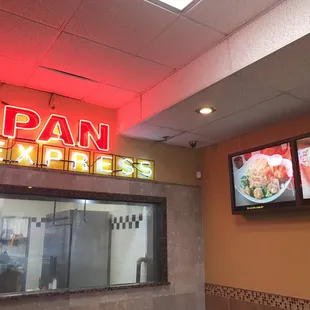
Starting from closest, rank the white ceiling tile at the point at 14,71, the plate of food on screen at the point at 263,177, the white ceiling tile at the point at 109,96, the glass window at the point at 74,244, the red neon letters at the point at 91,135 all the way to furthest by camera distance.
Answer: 1. the white ceiling tile at the point at 14,71
2. the plate of food on screen at the point at 263,177
3. the glass window at the point at 74,244
4. the white ceiling tile at the point at 109,96
5. the red neon letters at the point at 91,135

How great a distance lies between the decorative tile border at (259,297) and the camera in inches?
126

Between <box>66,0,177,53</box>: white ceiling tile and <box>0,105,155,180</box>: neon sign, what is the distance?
3.93ft

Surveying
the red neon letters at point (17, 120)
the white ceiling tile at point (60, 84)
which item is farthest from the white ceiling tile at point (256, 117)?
the red neon letters at point (17, 120)

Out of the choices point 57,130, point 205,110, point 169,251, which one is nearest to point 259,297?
point 169,251

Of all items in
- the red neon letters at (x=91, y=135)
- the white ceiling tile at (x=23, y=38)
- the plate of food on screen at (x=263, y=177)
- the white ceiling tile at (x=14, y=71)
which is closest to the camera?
the white ceiling tile at (x=23, y=38)

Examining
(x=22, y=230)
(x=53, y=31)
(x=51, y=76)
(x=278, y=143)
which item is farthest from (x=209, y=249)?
(x=53, y=31)

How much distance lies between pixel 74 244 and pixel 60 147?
1124mm

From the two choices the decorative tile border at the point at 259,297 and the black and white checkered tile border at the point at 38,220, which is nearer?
the decorative tile border at the point at 259,297

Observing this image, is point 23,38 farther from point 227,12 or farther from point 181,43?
point 227,12

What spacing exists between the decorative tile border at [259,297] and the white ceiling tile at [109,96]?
94.7 inches

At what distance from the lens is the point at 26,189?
329cm

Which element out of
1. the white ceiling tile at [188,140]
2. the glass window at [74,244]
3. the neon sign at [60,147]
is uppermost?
the white ceiling tile at [188,140]

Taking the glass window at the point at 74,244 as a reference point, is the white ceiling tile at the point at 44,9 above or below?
above

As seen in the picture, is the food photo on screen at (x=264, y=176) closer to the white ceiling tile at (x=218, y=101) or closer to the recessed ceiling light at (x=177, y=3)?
the white ceiling tile at (x=218, y=101)
